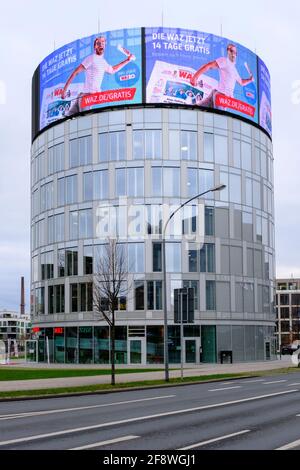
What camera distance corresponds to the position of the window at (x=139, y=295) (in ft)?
175

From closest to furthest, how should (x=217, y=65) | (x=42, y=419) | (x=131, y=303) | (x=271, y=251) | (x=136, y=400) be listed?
(x=42, y=419), (x=136, y=400), (x=131, y=303), (x=217, y=65), (x=271, y=251)

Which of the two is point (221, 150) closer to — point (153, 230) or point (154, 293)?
point (153, 230)

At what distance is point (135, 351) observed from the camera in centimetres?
5312

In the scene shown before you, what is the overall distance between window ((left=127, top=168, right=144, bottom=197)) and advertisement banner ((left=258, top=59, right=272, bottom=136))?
575 inches

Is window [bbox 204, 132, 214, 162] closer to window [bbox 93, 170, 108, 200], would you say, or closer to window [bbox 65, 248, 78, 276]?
window [bbox 93, 170, 108, 200]

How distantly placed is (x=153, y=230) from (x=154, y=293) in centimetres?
526

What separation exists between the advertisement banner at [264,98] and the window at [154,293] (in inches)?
788

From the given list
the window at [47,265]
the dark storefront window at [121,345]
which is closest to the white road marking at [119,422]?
Result: the dark storefront window at [121,345]

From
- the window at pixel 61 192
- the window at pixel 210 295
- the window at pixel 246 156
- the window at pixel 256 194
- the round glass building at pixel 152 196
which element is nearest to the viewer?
the round glass building at pixel 152 196

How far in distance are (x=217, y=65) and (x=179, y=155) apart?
9233 mm

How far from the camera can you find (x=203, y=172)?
56.4 m

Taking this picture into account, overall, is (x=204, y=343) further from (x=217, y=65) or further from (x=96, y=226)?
(x=217, y=65)

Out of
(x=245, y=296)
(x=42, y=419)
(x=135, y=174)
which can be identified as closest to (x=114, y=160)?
(x=135, y=174)

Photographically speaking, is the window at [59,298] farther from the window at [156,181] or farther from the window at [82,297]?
the window at [156,181]
